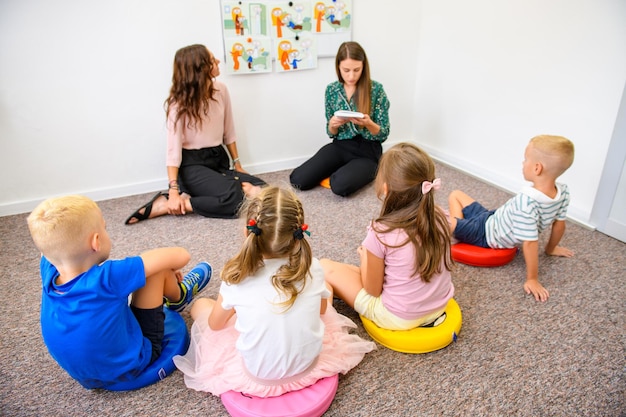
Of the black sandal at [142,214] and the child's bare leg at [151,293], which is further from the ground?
the child's bare leg at [151,293]

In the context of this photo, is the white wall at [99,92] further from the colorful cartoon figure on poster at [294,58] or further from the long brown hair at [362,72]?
the long brown hair at [362,72]

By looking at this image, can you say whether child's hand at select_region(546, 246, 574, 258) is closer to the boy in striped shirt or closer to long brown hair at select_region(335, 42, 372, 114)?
the boy in striped shirt

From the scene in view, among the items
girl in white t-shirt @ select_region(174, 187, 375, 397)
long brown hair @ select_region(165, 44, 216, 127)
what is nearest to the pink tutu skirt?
girl in white t-shirt @ select_region(174, 187, 375, 397)

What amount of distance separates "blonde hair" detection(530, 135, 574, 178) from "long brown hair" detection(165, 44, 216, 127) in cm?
156

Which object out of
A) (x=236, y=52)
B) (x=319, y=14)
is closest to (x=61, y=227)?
(x=236, y=52)

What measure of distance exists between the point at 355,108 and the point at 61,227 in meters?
1.81

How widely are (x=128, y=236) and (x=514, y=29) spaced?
2243 millimetres

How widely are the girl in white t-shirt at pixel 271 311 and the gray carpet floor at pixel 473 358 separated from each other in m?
0.10

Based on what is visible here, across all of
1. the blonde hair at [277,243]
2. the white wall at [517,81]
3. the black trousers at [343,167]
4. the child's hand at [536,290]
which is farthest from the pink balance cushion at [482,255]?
the blonde hair at [277,243]

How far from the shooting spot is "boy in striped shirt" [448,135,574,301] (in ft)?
5.17

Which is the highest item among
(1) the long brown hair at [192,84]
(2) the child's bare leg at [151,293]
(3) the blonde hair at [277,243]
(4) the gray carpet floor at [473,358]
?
(1) the long brown hair at [192,84]

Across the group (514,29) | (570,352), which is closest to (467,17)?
(514,29)

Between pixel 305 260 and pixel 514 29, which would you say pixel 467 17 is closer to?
pixel 514 29

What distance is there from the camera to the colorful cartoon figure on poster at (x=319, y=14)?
2.60 meters
